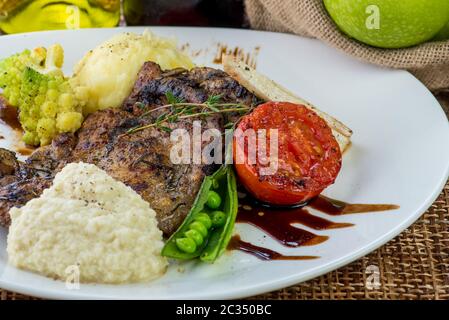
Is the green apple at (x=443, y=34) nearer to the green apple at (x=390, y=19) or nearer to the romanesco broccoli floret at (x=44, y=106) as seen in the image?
the green apple at (x=390, y=19)

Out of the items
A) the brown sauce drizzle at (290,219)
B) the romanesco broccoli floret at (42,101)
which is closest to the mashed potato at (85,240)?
the brown sauce drizzle at (290,219)

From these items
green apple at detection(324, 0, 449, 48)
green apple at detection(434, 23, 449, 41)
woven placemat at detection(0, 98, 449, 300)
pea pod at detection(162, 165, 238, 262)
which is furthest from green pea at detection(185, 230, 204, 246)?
green apple at detection(434, 23, 449, 41)

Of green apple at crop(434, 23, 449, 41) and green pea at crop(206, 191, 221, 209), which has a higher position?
green apple at crop(434, 23, 449, 41)

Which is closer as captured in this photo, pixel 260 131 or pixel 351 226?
pixel 351 226

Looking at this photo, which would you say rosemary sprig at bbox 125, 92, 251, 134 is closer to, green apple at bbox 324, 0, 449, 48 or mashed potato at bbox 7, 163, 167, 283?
mashed potato at bbox 7, 163, 167, 283

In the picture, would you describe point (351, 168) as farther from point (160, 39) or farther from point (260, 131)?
point (160, 39)

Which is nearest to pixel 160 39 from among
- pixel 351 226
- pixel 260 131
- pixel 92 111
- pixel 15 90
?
pixel 92 111
